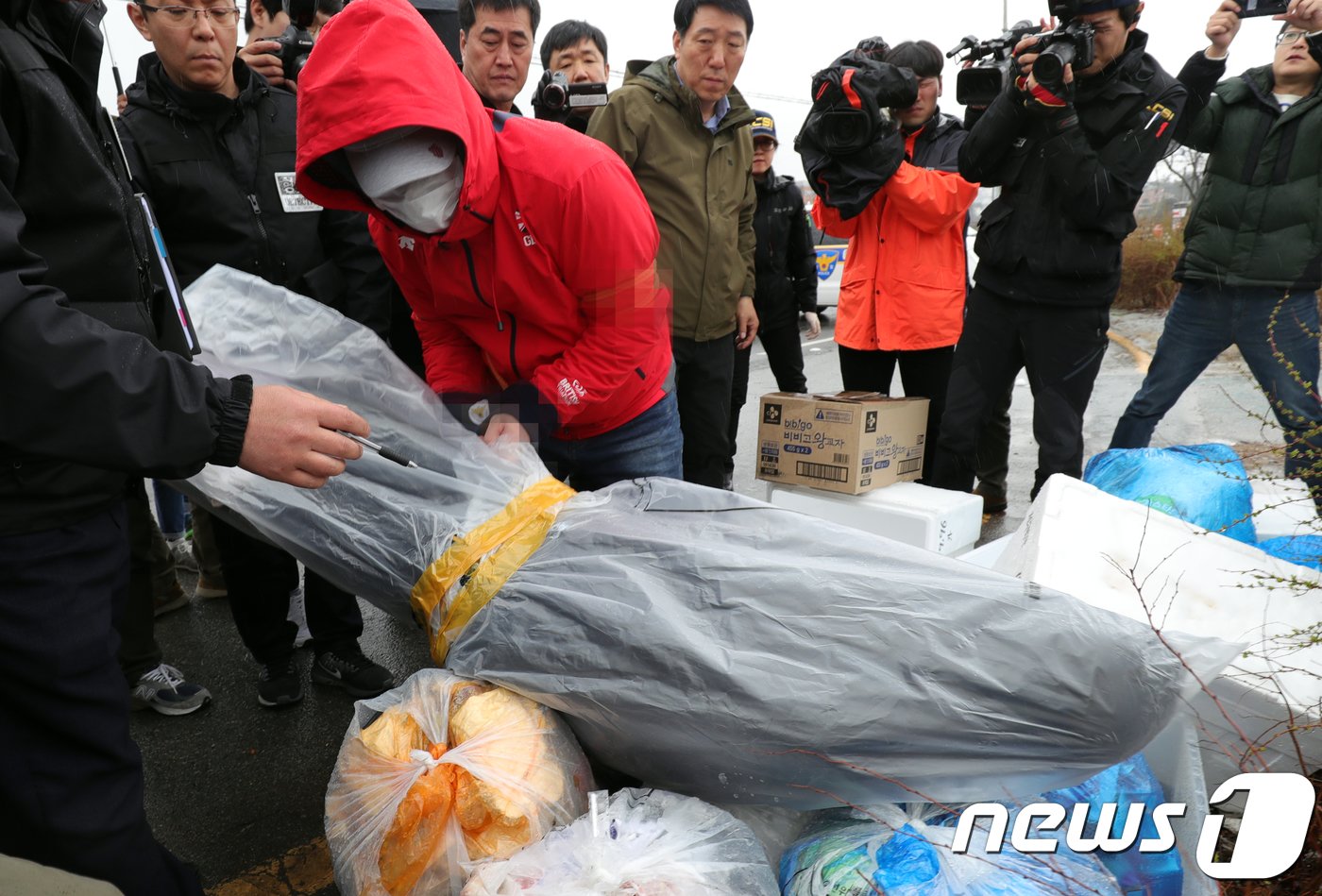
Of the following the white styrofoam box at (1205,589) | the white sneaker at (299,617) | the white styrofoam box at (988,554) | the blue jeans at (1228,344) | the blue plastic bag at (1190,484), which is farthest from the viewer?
the blue jeans at (1228,344)

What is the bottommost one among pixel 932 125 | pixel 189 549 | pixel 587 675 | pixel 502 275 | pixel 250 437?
pixel 189 549

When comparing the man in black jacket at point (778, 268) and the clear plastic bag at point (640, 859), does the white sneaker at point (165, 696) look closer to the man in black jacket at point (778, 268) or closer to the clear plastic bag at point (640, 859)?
the clear plastic bag at point (640, 859)

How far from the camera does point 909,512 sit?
2.93m

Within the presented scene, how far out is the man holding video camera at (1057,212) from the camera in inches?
112

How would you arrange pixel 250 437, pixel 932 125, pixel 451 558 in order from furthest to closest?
pixel 932 125 → pixel 451 558 → pixel 250 437

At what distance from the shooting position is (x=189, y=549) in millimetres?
3762

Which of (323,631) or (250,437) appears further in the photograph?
(323,631)

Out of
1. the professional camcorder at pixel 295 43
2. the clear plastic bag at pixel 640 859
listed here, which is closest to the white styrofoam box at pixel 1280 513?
the clear plastic bag at pixel 640 859

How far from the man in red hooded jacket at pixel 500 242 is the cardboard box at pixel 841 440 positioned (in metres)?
0.91

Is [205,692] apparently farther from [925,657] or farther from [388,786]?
[925,657]

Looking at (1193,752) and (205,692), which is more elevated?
(1193,752)

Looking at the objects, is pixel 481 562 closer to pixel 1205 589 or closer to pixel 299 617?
pixel 1205 589

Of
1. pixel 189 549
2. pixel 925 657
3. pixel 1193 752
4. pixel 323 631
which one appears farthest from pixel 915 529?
pixel 189 549

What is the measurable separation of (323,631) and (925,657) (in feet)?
6.26
